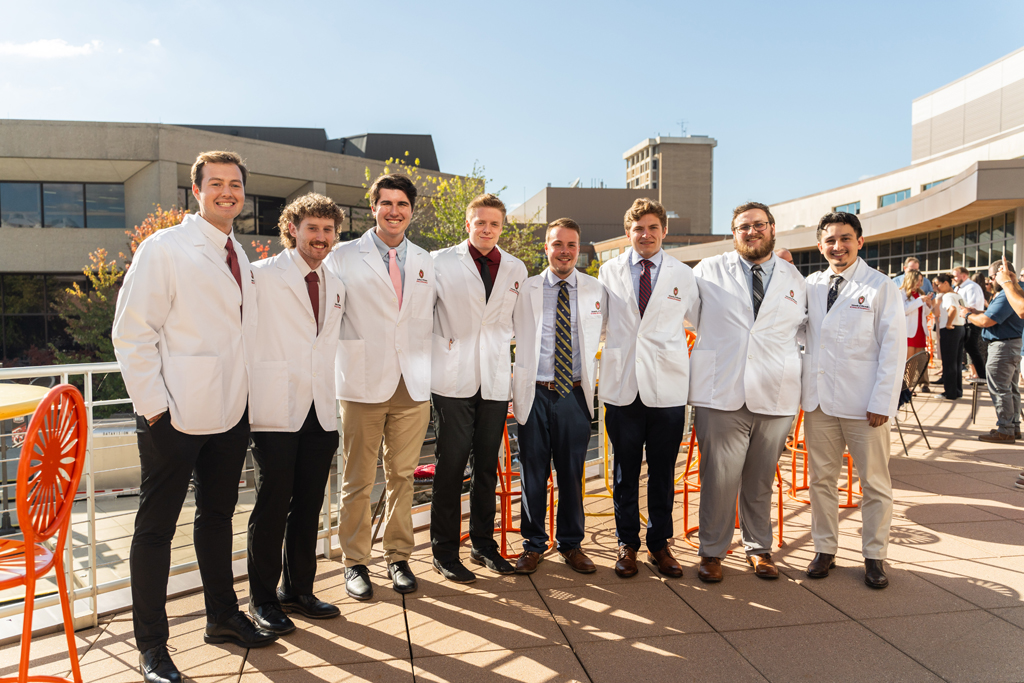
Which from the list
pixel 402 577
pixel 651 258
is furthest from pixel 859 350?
pixel 402 577

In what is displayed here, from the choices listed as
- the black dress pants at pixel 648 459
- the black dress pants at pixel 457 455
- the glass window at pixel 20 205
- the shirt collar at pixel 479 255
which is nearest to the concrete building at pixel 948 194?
the black dress pants at pixel 648 459

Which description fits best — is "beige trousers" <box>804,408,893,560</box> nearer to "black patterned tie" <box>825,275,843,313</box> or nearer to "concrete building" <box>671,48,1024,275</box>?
"black patterned tie" <box>825,275,843,313</box>

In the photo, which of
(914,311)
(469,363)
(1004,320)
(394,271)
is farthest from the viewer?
(914,311)

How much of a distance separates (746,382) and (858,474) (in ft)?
2.86

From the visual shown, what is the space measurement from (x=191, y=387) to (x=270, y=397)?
404 mm

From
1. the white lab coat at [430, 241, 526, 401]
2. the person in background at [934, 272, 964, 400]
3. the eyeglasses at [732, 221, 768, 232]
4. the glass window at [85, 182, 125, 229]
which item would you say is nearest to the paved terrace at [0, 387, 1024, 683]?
the white lab coat at [430, 241, 526, 401]

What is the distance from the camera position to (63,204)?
896 inches

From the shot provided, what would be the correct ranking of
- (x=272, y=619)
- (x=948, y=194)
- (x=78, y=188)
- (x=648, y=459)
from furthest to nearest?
1. (x=78, y=188)
2. (x=948, y=194)
3. (x=648, y=459)
4. (x=272, y=619)

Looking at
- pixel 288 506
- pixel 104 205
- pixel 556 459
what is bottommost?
pixel 288 506

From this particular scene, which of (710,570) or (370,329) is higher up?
(370,329)

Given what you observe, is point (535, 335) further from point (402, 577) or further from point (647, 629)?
point (647, 629)

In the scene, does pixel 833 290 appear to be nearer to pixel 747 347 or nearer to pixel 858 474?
pixel 747 347

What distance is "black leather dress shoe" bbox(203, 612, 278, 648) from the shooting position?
9.14 ft

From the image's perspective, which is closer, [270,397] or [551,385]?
[270,397]
